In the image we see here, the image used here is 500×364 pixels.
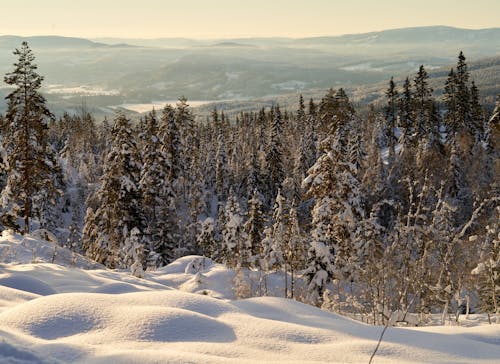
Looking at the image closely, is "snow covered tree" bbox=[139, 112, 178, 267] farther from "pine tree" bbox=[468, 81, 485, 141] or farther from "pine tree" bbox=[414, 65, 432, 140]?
"pine tree" bbox=[468, 81, 485, 141]

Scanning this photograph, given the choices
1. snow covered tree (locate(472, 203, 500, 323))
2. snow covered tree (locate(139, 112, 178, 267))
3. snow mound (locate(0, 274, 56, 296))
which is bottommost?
snow covered tree (locate(139, 112, 178, 267))

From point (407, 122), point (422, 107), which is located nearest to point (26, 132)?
point (407, 122)

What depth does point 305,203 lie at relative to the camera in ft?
191

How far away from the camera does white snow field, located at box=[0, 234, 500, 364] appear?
3.25 meters

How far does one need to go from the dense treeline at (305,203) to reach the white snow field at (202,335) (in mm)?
1483

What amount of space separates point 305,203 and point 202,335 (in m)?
55.0

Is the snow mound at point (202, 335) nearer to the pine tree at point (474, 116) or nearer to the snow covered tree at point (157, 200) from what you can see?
the snow covered tree at point (157, 200)

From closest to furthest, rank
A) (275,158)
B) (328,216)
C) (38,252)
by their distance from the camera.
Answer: (38,252) → (328,216) → (275,158)

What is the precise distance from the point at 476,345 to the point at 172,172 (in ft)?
119

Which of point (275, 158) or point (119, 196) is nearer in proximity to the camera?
point (119, 196)

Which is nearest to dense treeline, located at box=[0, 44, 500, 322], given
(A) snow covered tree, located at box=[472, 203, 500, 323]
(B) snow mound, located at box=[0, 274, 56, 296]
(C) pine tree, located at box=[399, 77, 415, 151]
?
(A) snow covered tree, located at box=[472, 203, 500, 323]

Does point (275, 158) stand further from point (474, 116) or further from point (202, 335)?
point (202, 335)

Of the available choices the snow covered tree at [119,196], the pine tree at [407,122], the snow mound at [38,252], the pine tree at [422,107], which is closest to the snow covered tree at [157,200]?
the snow covered tree at [119,196]

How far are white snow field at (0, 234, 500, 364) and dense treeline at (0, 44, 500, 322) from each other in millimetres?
1483
